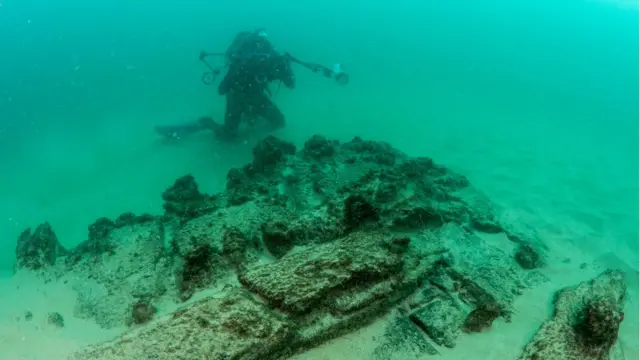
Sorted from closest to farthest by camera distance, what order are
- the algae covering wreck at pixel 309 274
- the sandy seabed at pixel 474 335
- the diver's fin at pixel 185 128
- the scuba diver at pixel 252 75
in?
the algae covering wreck at pixel 309 274, the sandy seabed at pixel 474 335, the scuba diver at pixel 252 75, the diver's fin at pixel 185 128

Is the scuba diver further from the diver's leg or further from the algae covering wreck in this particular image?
the algae covering wreck

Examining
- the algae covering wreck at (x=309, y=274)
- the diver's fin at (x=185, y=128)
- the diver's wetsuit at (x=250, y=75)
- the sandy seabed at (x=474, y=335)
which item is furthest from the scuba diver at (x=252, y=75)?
the algae covering wreck at (x=309, y=274)

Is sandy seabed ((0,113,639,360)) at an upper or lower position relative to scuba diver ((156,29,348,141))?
lower

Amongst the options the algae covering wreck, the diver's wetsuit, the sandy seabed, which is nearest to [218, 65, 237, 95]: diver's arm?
the diver's wetsuit

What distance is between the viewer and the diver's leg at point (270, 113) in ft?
34.9

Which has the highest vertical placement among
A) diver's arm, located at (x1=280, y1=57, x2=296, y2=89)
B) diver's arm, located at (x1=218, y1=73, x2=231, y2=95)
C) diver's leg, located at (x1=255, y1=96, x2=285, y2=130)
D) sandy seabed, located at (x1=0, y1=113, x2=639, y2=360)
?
diver's arm, located at (x1=280, y1=57, x2=296, y2=89)

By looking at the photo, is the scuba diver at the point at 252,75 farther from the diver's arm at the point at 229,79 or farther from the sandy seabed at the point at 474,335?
the sandy seabed at the point at 474,335

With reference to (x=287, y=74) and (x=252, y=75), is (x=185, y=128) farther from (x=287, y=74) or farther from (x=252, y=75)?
(x=287, y=74)

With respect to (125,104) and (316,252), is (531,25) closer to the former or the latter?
(125,104)

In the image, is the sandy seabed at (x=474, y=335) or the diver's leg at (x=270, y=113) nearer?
the sandy seabed at (x=474, y=335)

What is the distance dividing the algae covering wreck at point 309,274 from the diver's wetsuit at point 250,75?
4857 mm

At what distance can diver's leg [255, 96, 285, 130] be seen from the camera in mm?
10648

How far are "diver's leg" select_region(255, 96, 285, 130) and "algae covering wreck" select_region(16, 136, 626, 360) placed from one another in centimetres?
549

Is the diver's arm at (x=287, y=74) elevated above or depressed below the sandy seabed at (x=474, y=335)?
above
